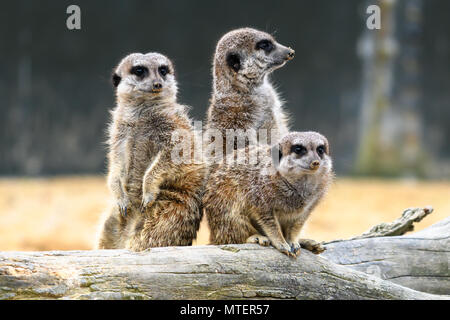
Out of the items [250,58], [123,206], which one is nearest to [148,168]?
[123,206]

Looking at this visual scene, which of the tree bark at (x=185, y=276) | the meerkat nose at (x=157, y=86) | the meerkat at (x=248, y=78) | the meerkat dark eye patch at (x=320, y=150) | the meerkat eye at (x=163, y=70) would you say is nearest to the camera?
the tree bark at (x=185, y=276)

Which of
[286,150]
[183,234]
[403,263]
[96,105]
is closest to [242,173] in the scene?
[286,150]

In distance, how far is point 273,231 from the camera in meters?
2.94

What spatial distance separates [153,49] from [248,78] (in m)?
5.69

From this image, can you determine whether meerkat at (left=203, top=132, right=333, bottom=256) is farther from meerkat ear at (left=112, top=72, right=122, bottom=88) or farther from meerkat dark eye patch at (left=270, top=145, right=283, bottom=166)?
meerkat ear at (left=112, top=72, right=122, bottom=88)

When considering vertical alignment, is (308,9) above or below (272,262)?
above

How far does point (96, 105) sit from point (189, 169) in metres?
6.44

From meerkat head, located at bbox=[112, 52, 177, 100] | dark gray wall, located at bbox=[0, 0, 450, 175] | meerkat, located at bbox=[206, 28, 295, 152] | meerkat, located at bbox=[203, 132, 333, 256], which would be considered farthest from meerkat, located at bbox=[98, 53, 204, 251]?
dark gray wall, located at bbox=[0, 0, 450, 175]

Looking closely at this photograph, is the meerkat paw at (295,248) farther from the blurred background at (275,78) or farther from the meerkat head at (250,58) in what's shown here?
the blurred background at (275,78)

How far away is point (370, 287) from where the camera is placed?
2883 millimetres

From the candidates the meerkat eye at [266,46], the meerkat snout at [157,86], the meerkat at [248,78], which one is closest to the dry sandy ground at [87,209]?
the meerkat at [248,78]

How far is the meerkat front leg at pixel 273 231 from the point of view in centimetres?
290

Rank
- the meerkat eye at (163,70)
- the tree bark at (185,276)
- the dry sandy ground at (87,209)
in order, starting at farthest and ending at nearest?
the dry sandy ground at (87,209) < the meerkat eye at (163,70) < the tree bark at (185,276)

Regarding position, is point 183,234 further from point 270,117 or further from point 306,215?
point 270,117
